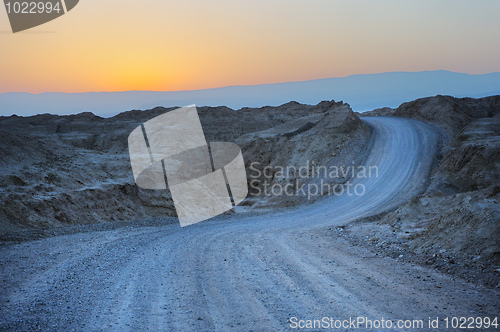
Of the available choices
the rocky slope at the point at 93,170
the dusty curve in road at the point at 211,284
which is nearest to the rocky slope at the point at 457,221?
the dusty curve in road at the point at 211,284

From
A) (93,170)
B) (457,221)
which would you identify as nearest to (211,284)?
(457,221)

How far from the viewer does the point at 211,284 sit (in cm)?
935

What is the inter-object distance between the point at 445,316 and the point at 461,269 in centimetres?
280

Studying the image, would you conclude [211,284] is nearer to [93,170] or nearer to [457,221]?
[457,221]

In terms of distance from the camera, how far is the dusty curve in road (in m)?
Answer: 7.43

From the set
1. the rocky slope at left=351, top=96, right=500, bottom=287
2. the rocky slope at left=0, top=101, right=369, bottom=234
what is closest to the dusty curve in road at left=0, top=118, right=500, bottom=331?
the rocky slope at left=351, top=96, right=500, bottom=287

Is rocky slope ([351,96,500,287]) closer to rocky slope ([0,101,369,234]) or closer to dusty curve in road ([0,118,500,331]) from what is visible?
dusty curve in road ([0,118,500,331])

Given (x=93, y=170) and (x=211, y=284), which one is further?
(x=93, y=170)

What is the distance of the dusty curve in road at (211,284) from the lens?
7.43m

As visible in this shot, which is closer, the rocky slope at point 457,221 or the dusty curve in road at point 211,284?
the dusty curve in road at point 211,284

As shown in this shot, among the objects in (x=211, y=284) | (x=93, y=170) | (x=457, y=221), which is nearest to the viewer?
(x=211, y=284)

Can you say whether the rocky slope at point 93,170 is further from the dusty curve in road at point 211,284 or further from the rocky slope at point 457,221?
the rocky slope at point 457,221

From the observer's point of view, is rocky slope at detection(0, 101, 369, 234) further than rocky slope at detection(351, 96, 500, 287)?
Yes

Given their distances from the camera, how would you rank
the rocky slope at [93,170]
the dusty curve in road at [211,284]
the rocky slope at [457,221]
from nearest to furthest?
the dusty curve in road at [211,284], the rocky slope at [457,221], the rocky slope at [93,170]
